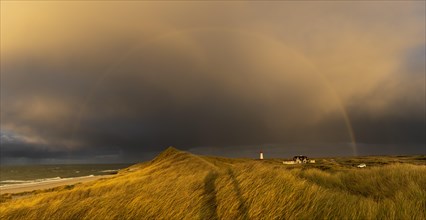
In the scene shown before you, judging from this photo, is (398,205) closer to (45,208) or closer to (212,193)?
(212,193)

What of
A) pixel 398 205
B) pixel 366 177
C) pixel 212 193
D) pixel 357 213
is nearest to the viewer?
pixel 357 213

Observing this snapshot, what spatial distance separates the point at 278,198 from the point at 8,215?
7673 mm

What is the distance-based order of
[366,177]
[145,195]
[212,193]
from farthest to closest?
1. [366,177]
2. [145,195]
3. [212,193]

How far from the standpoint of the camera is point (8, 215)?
1043cm

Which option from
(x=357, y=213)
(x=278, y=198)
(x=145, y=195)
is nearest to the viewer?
(x=357, y=213)

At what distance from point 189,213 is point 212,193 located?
52.5 inches

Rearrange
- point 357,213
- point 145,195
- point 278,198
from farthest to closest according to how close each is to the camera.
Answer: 1. point 145,195
2. point 278,198
3. point 357,213

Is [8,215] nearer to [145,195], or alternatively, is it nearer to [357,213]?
[145,195]

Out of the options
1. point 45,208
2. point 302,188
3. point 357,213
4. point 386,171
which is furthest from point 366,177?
point 45,208

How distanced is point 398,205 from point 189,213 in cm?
472

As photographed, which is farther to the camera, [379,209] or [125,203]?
[125,203]

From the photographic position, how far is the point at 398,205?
8.00 metres

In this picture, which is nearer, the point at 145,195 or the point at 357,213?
the point at 357,213

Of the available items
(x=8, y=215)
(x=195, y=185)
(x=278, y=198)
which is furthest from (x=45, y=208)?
(x=278, y=198)
